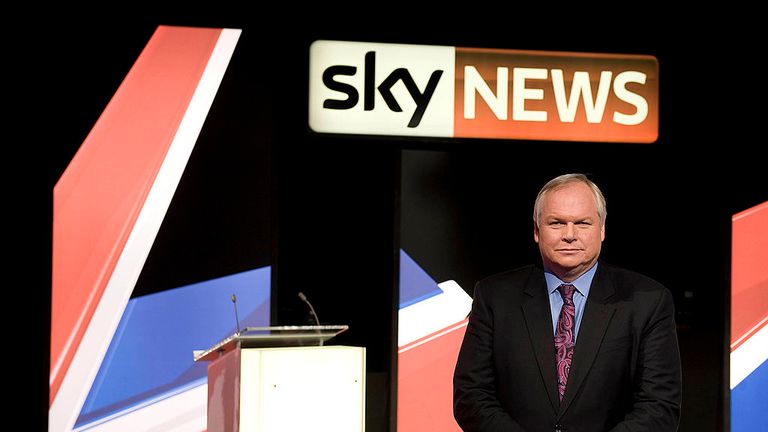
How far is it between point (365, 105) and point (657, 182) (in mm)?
1603

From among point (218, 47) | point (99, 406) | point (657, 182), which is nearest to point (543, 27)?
point (657, 182)

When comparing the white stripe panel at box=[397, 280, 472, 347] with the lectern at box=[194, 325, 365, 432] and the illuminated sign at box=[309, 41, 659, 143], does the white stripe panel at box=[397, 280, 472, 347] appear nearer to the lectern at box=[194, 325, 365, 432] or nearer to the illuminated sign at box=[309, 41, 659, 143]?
the illuminated sign at box=[309, 41, 659, 143]

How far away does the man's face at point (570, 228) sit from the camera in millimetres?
2646

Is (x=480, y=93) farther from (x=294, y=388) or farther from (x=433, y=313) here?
(x=294, y=388)

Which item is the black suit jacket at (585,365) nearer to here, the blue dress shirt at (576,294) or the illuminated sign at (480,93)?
the blue dress shirt at (576,294)

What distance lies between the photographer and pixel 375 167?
220 inches

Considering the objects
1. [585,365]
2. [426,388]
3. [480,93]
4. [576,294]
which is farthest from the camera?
[480,93]

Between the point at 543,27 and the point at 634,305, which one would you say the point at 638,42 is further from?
the point at 634,305

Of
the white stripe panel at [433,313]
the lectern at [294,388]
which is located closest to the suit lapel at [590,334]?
the lectern at [294,388]

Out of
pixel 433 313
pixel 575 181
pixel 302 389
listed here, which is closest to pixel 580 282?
pixel 575 181

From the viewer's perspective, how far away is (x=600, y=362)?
262cm

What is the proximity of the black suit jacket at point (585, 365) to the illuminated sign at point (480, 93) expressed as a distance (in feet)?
9.16

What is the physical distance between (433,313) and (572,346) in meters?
2.72

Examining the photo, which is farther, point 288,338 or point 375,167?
point 375,167
